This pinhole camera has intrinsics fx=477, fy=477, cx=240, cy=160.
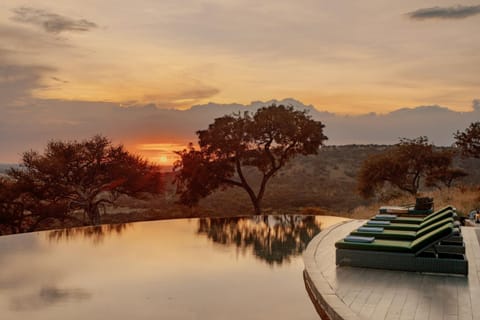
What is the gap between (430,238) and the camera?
8.74 meters

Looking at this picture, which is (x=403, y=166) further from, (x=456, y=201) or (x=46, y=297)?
(x=46, y=297)

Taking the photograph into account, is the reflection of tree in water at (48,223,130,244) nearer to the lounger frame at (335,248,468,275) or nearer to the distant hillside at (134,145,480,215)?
the lounger frame at (335,248,468,275)

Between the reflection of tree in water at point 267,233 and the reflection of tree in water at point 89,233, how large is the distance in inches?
114

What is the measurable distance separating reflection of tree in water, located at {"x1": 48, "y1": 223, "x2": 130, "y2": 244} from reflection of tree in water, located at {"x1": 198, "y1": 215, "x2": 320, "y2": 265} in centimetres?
289

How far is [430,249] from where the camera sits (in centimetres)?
902

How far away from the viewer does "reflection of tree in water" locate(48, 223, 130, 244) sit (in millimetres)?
14273

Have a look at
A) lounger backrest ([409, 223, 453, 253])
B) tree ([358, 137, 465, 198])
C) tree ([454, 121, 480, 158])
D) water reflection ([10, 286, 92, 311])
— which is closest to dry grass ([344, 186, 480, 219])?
tree ([358, 137, 465, 198])

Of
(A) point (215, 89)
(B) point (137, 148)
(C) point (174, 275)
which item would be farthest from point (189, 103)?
(C) point (174, 275)

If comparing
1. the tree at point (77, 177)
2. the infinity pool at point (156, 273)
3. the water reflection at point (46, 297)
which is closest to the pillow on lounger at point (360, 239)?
the infinity pool at point (156, 273)

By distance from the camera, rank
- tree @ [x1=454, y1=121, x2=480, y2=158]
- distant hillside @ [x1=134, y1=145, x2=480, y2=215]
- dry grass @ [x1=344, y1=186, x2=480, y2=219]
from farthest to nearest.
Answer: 1. distant hillside @ [x1=134, y1=145, x2=480, y2=215]
2. tree @ [x1=454, y1=121, x2=480, y2=158]
3. dry grass @ [x1=344, y1=186, x2=480, y2=219]

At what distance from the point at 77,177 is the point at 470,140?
75.9 feet

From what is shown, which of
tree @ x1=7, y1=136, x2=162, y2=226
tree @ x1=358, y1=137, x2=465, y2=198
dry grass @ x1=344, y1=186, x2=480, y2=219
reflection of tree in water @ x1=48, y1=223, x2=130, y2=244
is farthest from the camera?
tree @ x1=358, y1=137, x2=465, y2=198

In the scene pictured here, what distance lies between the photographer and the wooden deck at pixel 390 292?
21.9 feet

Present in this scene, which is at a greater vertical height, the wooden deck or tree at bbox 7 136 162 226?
tree at bbox 7 136 162 226
